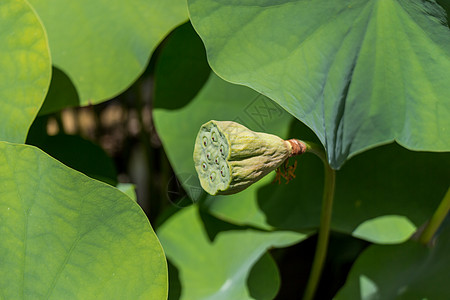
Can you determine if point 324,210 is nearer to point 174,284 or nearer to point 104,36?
point 174,284

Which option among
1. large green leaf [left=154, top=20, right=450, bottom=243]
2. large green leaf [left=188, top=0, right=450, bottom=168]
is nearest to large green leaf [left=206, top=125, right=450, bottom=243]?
large green leaf [left=154, top=20, right=450, bottom=243]

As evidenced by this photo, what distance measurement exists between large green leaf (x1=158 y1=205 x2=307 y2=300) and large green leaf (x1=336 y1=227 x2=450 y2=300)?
11 centimetres

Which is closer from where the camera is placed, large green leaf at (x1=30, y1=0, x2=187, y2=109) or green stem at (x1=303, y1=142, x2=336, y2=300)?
green stem at (x1=303, y1=142, x2=336, y2=300)

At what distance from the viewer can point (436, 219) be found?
809 mm

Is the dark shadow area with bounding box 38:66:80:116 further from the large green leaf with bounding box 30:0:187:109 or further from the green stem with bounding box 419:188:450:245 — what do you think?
the green stem with bounding box 419:188:450:245

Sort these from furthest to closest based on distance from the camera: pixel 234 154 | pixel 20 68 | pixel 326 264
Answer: pixel 326 264, pixel 20 68, pixel 234 154

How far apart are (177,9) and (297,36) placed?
275 millimetres

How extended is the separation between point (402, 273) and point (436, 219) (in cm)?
10

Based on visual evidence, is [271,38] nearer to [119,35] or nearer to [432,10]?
[432,10]

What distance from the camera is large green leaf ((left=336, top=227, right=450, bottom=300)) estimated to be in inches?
32.4

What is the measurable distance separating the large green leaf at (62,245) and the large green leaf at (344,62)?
0.23 meters

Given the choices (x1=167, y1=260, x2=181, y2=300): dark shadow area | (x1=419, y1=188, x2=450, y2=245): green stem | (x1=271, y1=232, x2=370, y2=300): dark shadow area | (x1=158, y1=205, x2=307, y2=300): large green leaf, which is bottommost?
(x1=271, y1=232, x2=370, y2=300): dark shadow area

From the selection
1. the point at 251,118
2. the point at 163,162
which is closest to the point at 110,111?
the point at 163,162

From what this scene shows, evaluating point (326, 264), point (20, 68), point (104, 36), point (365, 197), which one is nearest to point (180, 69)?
point (104, 36)
